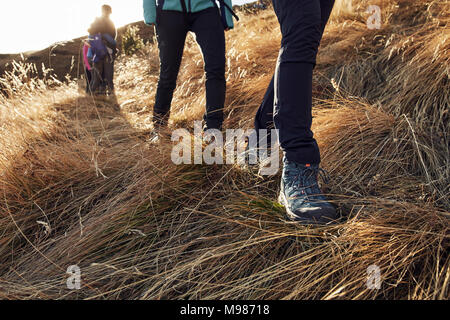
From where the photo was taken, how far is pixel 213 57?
2084 millimetres

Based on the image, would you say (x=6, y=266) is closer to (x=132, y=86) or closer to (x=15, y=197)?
(x=15, y=197)

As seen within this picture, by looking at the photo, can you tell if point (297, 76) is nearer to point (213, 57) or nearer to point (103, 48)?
point (213, 57)

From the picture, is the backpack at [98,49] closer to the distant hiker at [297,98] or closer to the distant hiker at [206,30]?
the distant hiker at [206,30]

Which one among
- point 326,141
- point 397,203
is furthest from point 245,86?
point 397,203

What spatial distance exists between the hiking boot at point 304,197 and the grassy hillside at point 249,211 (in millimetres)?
44

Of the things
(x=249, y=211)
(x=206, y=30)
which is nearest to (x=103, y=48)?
(x=206, y=30)

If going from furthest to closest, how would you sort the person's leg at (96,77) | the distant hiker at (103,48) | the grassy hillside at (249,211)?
1. the distant hiker at (103,48)
2. the person's leg at (96,77)
3. the grassy hillside at (249,211)

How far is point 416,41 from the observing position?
2.26 meters

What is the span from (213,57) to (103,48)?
13.6 feet

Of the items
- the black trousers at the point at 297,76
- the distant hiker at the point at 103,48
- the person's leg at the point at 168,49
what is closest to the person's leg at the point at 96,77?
the distant hiker at the point at 103,48

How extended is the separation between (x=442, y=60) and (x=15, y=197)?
2.45 metres

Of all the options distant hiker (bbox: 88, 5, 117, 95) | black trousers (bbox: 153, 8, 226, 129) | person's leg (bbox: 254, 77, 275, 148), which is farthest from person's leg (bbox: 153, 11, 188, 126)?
distant hiker (bbox: 88, 5, 117, 95)

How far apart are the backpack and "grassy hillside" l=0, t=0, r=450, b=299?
329cm

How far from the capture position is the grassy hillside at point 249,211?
91 cm
